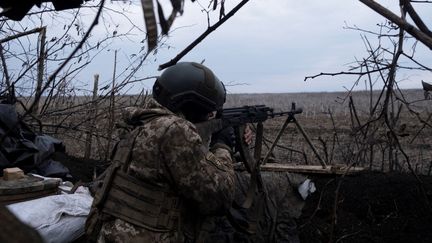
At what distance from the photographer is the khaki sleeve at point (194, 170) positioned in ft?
9.25

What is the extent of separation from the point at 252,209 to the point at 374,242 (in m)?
1.44

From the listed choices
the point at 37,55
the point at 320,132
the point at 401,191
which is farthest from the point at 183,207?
the point at 320,132

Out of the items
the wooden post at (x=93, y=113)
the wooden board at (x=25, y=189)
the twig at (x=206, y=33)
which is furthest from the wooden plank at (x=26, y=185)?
the wooden post at (x=93, y=113)

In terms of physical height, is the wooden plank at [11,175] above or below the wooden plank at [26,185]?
above

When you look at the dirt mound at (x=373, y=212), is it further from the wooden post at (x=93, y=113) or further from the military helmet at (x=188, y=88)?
the wooden post at (x=93, y=113)

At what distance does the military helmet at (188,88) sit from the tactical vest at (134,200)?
1.13ft

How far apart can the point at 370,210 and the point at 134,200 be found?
3348 mm

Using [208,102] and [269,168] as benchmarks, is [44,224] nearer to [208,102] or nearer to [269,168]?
[208,102]

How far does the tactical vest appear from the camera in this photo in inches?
115

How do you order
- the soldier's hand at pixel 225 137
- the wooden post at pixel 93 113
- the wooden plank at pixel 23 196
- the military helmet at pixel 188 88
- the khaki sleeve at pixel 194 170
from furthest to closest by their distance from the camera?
the wooden post at pixel 93 113
the wooden plank at pixel 23 196
the soldier's hand at pixel 225 137
the military helmet at pixel 188 88
the khaki sleeve at pixel 194 170

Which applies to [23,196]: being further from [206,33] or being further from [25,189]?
[206,33]

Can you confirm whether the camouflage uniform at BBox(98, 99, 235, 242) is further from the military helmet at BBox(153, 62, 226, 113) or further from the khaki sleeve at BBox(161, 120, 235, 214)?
the military helmet at BBox(153, 62, 226, 113)

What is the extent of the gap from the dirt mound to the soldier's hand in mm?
1610

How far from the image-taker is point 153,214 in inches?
115
